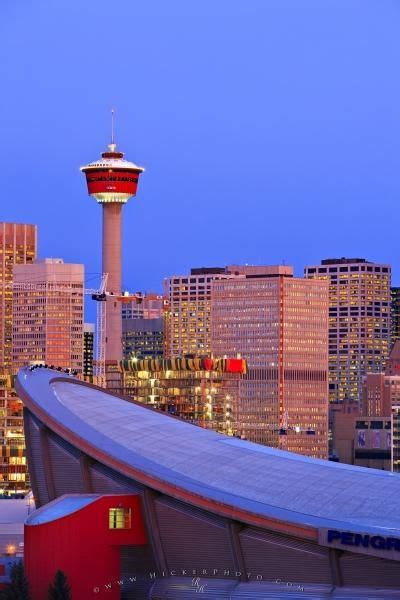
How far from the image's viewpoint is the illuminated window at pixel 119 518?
88.9 m

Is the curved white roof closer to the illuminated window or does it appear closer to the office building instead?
the office building

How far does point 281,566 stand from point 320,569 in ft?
6.08

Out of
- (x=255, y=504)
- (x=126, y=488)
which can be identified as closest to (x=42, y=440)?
(x=126, y=488)

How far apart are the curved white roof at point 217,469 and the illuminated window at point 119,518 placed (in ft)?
5.58

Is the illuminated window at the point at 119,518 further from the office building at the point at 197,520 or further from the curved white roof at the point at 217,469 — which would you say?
the curved white roof at the point at 217,469

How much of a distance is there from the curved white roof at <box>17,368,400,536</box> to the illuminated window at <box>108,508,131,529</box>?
170 centimetres

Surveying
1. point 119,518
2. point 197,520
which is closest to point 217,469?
point 197,520

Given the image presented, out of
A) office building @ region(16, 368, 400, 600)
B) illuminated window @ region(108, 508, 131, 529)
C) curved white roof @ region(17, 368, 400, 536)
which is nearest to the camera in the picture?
office building @ region(16, 368, 400, 600)

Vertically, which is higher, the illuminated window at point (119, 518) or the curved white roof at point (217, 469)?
the curved white roof at point (217, 469)

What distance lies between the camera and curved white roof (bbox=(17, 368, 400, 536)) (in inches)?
3410

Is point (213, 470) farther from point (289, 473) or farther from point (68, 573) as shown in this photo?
point (68, 573)

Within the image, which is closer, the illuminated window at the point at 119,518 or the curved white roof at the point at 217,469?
the curved white roof at the point at 217,469

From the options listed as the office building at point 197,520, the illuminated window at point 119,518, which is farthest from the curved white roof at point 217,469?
the illuminated window at point 119,518

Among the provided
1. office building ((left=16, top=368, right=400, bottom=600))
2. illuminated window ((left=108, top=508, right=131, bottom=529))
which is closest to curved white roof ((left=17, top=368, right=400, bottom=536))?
office building ((left=16, top=368, right=400, bottom=600))
